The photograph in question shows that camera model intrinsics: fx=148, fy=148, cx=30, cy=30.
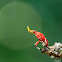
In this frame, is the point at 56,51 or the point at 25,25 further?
the point at 25,25

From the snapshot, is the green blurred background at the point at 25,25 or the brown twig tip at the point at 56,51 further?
the green blurred background at the point at 25,25

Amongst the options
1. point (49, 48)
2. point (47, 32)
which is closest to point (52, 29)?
point (47, 32)

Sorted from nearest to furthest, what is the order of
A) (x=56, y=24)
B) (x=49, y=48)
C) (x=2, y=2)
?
(x=49, y=48)
(x=56, y=24)
(x=2, y=2)

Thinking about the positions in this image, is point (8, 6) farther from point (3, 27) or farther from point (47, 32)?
point (47, 32)

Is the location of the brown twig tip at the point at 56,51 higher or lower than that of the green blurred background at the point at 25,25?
lower

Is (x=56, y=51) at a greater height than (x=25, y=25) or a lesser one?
lesser

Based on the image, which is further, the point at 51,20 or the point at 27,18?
the point at 27,18

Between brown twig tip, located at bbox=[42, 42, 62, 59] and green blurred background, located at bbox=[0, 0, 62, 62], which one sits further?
green blurred background, located at bbox=[0, 0, 62, 62]

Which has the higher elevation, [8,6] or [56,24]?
[8,6]
